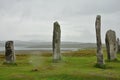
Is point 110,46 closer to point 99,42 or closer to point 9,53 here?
point 99,42

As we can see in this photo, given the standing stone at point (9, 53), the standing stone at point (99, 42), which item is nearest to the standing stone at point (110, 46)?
the standing stone at point (99, 42)

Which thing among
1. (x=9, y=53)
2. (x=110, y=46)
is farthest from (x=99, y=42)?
(x=9, y=53)

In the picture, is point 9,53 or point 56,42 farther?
point 56,42

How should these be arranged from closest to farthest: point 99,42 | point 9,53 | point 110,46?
point 99,42 < point 9,53 < point 110,46

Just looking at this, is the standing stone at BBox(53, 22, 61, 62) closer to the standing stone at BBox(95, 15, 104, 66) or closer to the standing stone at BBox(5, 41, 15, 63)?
the standing stone at BBox(5, 41, 15, 63)

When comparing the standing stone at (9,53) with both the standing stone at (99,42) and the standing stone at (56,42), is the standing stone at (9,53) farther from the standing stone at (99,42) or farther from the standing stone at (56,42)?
the standing stone at (99,42)

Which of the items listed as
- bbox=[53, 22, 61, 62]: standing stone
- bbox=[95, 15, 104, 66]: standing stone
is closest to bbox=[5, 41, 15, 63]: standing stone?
bbox=[53, 22, 61, 62]: standing stone

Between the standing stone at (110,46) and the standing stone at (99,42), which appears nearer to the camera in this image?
the standing stone at (99,42)

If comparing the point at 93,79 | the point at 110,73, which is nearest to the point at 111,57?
the point at 110,73

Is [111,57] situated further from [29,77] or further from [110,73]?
[29,77]

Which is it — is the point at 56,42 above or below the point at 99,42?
above

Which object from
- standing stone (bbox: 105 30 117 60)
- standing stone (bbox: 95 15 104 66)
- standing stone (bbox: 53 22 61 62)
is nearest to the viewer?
standing stone (bbox: 95 15 104 66)

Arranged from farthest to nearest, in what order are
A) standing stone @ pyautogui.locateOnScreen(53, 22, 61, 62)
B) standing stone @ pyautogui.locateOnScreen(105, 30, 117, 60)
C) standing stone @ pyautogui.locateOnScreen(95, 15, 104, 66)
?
standing stone @ pyautogui.locateOnScreen(53, 22, 61, 62), standing stone @ pyautogui.locateOnScreen(105, 30, 117, 60), standing stone @ pyautogui.locateOnScreen(95, 15, 104, 66)

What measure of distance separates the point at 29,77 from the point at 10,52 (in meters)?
15.9
